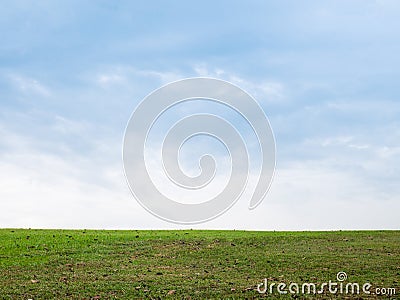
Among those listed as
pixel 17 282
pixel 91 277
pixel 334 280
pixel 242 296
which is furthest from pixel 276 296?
pixel 17 282

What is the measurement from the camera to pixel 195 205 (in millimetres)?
20875

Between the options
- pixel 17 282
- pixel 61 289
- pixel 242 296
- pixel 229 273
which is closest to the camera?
pixel 242 296

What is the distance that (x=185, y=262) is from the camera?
66.8 ft

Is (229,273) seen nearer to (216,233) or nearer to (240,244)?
(240,244)

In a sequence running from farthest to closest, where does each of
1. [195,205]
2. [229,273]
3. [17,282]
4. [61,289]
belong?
[195,205] → [229,273] → [17,282] → [61,289]

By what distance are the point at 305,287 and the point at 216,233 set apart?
1217cm

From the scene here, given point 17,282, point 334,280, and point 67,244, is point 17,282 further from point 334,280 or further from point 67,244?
point 334,280

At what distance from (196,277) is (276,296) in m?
3.30

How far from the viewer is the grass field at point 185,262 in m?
15.9

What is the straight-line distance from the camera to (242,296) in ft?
49.1

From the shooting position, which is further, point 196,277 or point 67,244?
point 67,244

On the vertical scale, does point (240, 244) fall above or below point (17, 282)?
above

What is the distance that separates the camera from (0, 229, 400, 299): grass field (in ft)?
52.1

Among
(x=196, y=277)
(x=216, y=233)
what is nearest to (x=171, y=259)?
(x=196, y=277)
